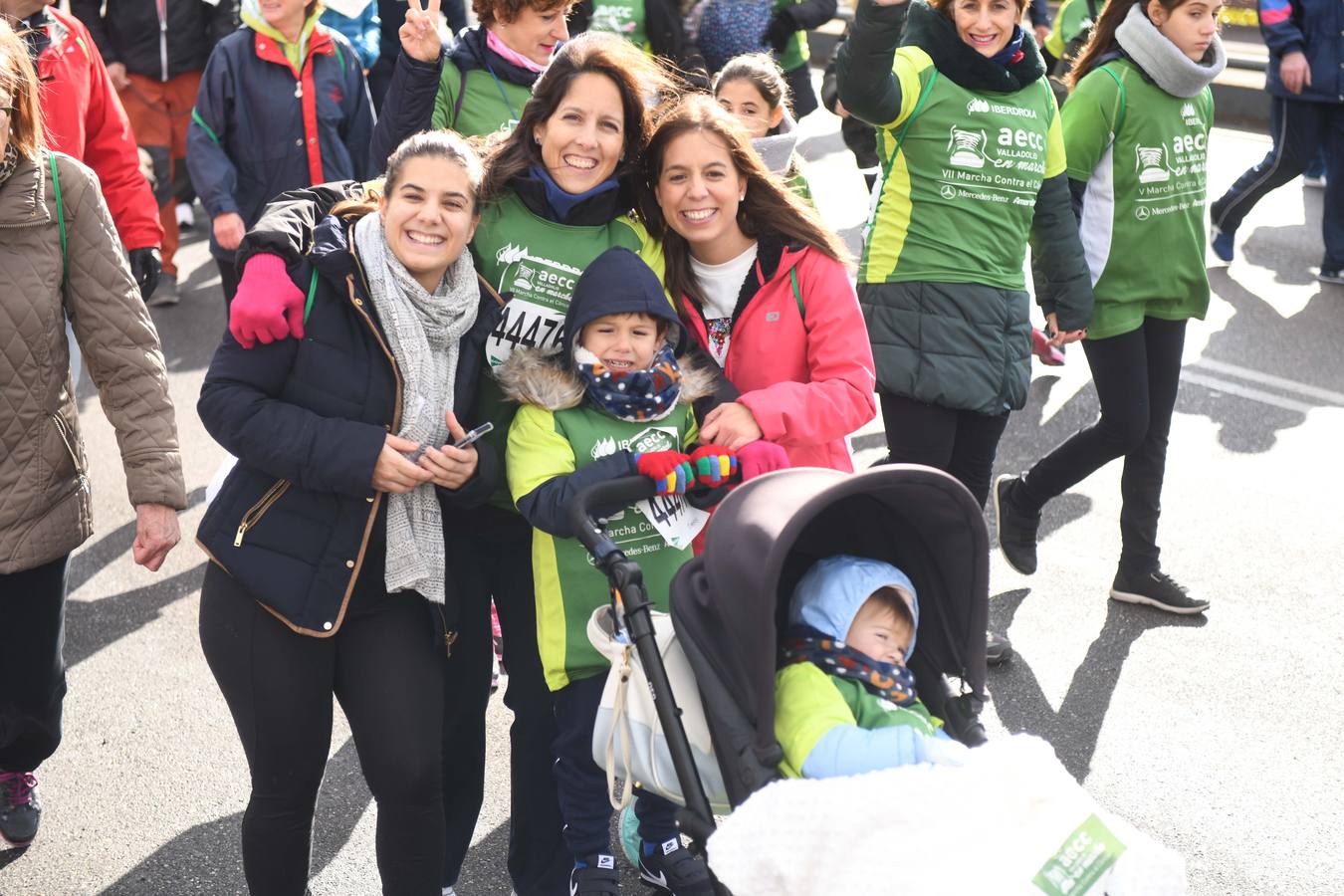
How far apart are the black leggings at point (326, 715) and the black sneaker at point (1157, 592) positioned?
2.97m

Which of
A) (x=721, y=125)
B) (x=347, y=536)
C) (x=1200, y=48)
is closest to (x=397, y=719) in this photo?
(x=347, y=536)

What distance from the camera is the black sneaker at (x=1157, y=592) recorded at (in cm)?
524

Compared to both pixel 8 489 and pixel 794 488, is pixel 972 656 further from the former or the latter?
pixel 8 489

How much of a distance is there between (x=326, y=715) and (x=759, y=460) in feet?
3.63

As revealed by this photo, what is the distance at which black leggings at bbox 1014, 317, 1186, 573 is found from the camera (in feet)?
16.6

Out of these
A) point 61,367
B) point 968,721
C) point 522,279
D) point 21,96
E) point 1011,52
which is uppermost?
point 21,96

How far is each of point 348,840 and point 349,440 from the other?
60.6 inches

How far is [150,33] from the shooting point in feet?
25.9

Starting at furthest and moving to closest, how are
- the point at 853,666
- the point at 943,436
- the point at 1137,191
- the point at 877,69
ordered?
the point at 1137,191 → the point at 943,436 → the point at 877,69 → the point at 853,666

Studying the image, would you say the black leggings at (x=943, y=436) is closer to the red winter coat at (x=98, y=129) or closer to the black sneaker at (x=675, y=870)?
the black sneaker at (x=675, y=870)

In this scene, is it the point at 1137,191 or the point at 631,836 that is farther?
the point at 1137,191

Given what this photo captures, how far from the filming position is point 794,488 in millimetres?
2785

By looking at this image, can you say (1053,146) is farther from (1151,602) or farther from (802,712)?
(802,712)

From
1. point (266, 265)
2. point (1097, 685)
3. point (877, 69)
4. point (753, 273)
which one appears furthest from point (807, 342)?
point (1097, 685)
